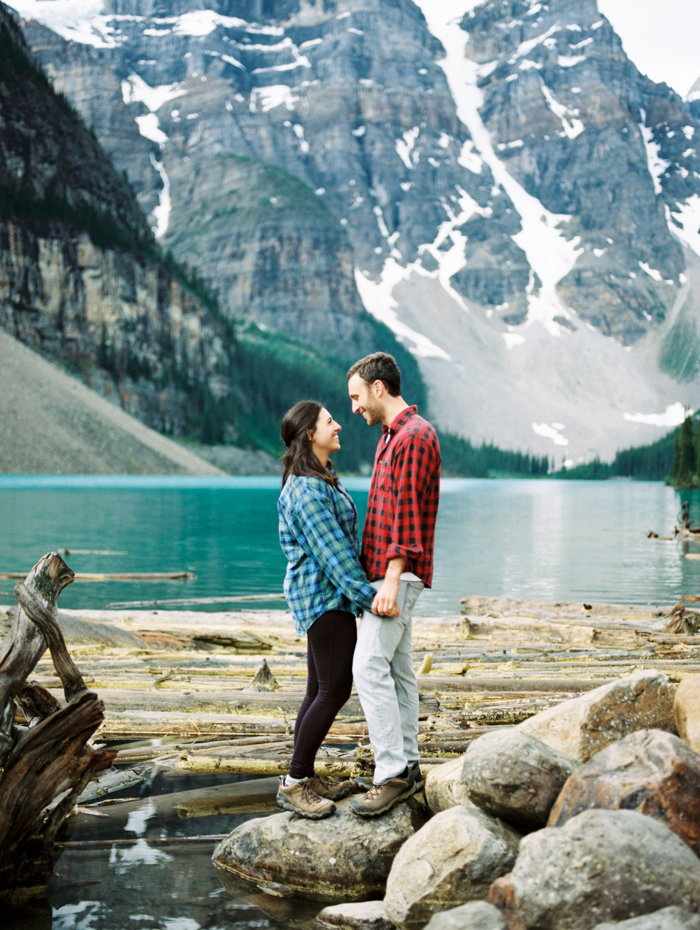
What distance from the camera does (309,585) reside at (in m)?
5.53

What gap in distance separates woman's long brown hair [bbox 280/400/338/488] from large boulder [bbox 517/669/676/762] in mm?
2272

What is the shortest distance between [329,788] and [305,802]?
0.86 feet

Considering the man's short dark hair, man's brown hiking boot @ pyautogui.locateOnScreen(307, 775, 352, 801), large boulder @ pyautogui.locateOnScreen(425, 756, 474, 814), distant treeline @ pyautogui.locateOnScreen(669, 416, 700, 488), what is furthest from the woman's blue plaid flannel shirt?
distant treeline @ pyautogui.locateOnScreen(669, 416, 700, 488)

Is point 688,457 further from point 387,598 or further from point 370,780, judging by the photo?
point 387,598

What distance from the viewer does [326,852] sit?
221 inches

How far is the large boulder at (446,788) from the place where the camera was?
5512 millimetres

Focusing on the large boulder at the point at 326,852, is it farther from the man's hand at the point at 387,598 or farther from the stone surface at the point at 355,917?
the man's hand at the point at 387,598

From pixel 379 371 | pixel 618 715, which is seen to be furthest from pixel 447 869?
pixel 379 371

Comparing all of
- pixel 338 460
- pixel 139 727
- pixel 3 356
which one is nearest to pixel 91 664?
pixel 139 727

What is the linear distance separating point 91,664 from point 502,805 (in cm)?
598

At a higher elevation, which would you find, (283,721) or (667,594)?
(283,721)

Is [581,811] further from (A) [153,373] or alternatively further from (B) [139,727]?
(A) [153,373]

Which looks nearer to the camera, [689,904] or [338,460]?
[689,904]

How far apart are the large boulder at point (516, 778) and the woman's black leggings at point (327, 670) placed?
36.9 inches
